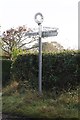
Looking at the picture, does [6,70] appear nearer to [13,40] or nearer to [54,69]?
[54,69]

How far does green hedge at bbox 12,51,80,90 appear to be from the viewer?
10.4 meters

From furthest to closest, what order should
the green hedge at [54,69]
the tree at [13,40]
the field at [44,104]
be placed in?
the tree at [13,40] < the green hedge at [54,69] < the field at [44,104]

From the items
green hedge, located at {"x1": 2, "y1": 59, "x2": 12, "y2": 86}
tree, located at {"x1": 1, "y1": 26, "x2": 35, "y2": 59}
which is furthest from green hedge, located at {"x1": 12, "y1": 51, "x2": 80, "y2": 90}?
tree, located at {"x1": 1, "y1": 26, "x2": 35, "y2": 59}

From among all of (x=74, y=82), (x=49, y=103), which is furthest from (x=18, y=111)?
(x=74, y=82)

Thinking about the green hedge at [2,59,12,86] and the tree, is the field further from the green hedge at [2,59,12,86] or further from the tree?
the tree

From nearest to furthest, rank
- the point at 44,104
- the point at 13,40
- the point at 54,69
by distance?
the point at 44,104
the point at 54,69
the point at 13,40

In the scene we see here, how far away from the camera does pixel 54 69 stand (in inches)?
437

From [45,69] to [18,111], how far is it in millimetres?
3018

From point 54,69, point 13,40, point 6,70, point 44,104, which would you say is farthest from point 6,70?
point 13,40

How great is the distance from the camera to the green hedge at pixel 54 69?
34.1 feet

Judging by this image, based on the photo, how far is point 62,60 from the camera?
425 inches

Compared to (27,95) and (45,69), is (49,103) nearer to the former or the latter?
(27,95)

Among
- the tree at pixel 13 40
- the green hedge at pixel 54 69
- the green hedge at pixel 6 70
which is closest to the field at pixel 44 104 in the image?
the green hedge at pixel 54 69

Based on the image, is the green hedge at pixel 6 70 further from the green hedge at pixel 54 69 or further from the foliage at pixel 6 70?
the green hedge at pixel 54 69
